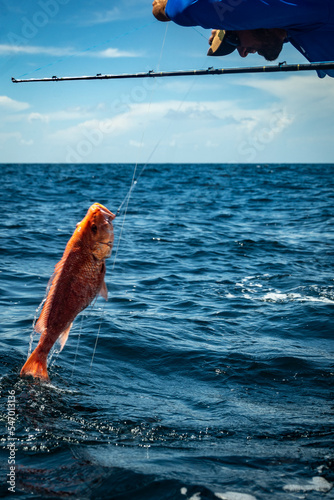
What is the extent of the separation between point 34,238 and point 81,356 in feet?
32.5

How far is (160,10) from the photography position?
6.51 meters

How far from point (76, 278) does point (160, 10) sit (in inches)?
156

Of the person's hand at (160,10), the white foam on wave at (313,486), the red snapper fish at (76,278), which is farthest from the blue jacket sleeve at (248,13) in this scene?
the white foam on wave at (313,486)

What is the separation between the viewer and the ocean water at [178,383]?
13.7ft

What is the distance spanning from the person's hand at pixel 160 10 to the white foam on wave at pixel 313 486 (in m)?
5.74

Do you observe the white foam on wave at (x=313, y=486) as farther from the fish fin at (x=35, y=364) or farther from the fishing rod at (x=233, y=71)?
the fishing rod at (x=233, y=71)

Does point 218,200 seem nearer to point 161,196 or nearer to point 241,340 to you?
point 161,196

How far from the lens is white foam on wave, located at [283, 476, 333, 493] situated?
13.1ft

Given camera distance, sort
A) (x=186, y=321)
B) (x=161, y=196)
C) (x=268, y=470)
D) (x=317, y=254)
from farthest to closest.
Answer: (x=161, y=196) < (x=317, y=254) < (x=186, y=321) < (x=268, y=470)

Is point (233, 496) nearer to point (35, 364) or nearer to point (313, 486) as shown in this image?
point (313, 486)

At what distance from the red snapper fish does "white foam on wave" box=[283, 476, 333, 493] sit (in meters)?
2.45

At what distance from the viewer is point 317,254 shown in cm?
1533

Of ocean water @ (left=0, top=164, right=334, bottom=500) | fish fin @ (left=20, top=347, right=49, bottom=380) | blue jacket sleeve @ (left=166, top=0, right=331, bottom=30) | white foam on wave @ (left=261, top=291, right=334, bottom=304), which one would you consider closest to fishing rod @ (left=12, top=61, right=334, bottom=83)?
blue jacket sleeve @ (left=166, top=0, right=331, bottom=30)

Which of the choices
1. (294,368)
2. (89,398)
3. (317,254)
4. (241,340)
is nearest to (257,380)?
(294,368)
